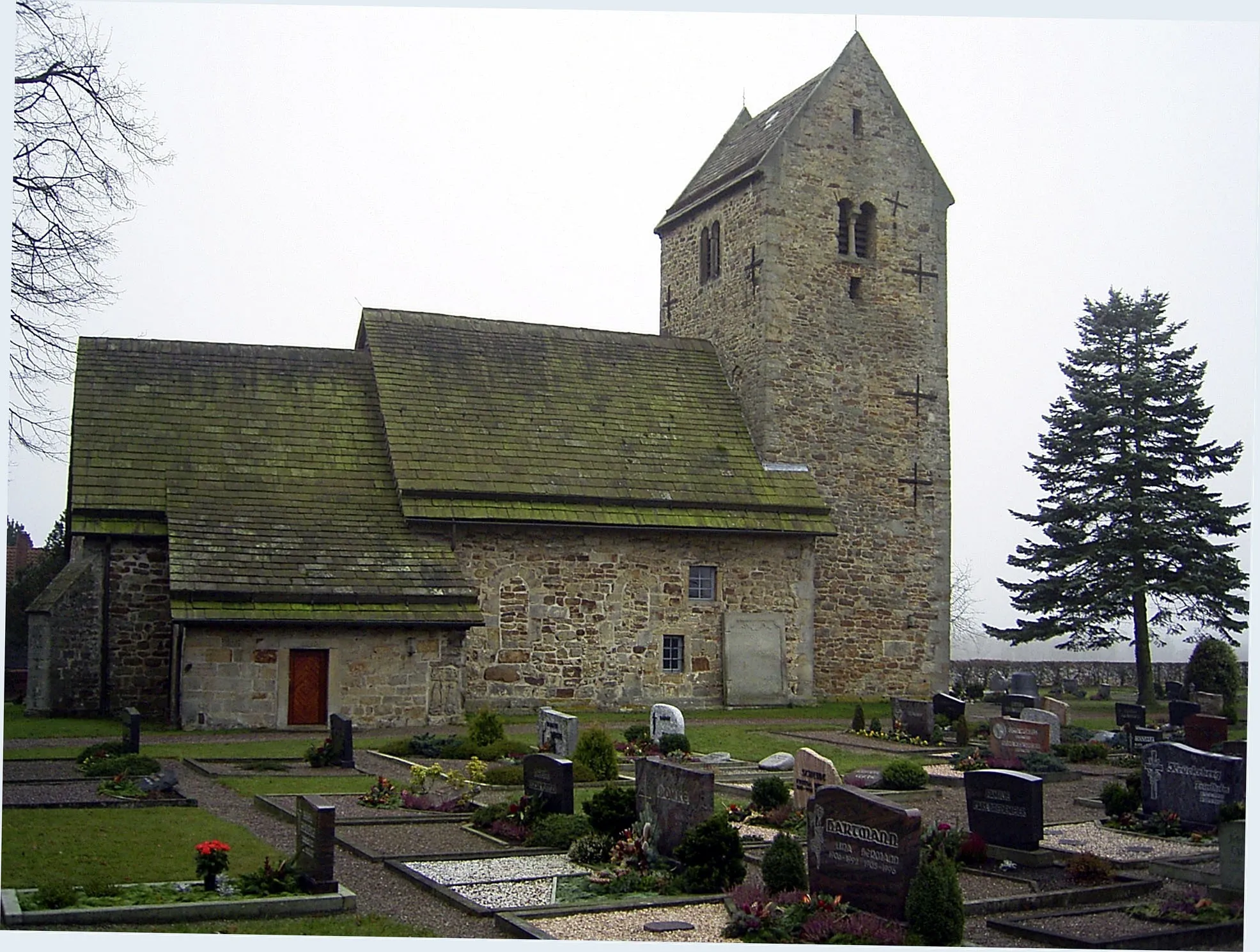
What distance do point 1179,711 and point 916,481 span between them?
864 cm

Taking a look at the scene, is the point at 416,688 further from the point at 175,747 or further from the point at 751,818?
the point at 751,818

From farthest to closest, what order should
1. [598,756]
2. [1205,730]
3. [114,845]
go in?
[1205,730] < [598,756] < [114,845]

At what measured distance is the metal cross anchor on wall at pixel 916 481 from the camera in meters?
32.9

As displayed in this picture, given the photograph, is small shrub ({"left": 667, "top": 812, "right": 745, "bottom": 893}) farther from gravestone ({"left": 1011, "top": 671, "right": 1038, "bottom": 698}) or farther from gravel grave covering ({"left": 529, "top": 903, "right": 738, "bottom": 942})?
gravestone ({"left": 1011, "top": 671, "right": 1038, "bottom": 698})

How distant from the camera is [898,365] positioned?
3338cm

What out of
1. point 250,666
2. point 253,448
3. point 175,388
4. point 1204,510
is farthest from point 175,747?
point 1204,510

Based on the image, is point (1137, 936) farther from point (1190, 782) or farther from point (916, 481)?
point (916, 481)

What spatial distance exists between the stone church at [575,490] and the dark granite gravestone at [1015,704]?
426 centimetres

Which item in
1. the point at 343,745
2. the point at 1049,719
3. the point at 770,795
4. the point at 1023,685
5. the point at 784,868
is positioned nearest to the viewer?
the point at 784,868

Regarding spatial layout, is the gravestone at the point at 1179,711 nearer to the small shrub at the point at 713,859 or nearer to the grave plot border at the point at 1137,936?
the grave plot border at the point at 1137,936

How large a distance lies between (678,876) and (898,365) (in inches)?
882

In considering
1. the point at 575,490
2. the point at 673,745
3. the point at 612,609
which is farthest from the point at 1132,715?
the point at 575,490

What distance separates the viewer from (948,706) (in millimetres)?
27188

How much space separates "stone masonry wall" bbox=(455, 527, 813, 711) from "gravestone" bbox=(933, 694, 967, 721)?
3540mm
